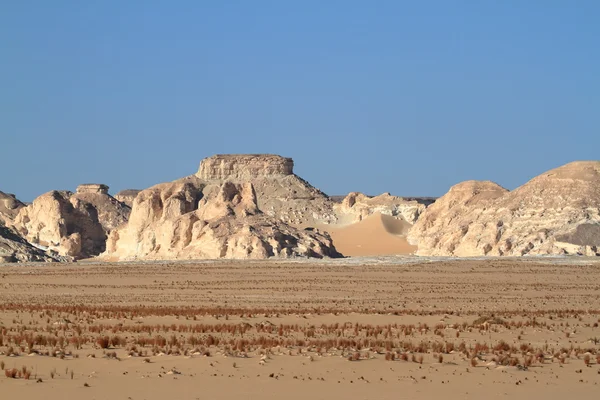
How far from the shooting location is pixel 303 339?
2336cm

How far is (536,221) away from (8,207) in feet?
208

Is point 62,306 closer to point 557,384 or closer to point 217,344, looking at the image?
point 217,344

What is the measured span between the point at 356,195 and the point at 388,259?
44.1 meters

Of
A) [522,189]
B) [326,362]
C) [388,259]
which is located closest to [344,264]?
[388,259]

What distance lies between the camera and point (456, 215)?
83875 mm

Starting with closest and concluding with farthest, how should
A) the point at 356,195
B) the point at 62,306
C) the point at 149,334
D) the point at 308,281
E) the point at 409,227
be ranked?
the point at 149,334
the point at 62,306
the point at 308,281
the point at 409,227
the point at 356,195

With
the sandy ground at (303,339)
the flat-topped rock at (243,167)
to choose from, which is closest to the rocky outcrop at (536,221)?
the sandy ground at (303,339)

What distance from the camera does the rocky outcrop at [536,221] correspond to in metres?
64.7

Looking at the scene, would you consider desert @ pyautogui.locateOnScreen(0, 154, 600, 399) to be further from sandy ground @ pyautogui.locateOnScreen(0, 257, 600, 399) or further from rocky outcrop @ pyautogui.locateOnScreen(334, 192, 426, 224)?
rocky outcrop @ pyautogui.locateOnScreen(334, 192, 426, 224)

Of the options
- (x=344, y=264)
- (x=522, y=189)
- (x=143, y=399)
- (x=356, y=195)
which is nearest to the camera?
(x=143, y=399)

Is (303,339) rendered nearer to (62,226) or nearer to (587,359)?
(587,359)

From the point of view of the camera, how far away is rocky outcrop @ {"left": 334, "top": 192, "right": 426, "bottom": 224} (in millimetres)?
103438

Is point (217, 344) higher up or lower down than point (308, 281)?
lower down


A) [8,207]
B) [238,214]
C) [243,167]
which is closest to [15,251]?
[238,214]
